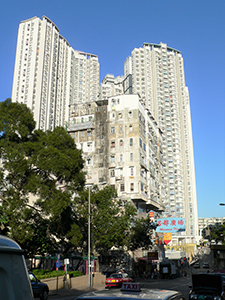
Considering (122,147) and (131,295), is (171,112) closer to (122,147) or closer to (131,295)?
(122,147)

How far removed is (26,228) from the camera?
96.6 feet

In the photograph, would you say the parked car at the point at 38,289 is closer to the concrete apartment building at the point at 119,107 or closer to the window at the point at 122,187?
the concrete apartment building at the point at 119,107

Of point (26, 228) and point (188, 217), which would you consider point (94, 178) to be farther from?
point (188, 217)

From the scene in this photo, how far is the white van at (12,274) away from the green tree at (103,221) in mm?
38976

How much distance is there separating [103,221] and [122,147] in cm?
2142

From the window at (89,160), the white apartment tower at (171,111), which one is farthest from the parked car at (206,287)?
the white apartment tower at (171,111)

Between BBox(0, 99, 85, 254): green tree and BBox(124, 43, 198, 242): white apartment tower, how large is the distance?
9378 cm

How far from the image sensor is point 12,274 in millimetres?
2990

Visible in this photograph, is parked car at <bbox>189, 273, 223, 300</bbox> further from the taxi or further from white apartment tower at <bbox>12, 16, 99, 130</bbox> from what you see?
white apartment tower at <bbox>12, 16, 99, 130</bbox>

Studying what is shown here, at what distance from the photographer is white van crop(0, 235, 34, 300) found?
2900mm

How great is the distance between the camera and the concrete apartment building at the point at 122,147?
5838 cm

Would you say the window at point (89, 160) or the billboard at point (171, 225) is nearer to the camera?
the billboard at point (171, 225)

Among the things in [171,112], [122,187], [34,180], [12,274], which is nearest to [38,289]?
[34,180]

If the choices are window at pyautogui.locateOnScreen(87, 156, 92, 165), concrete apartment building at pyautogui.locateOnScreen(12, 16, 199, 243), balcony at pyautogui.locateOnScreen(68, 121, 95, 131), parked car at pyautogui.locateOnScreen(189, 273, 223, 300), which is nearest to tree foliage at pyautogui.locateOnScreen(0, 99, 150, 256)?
parked car at pyautogui.locateOnScreen(189, 273, 223, 300)
